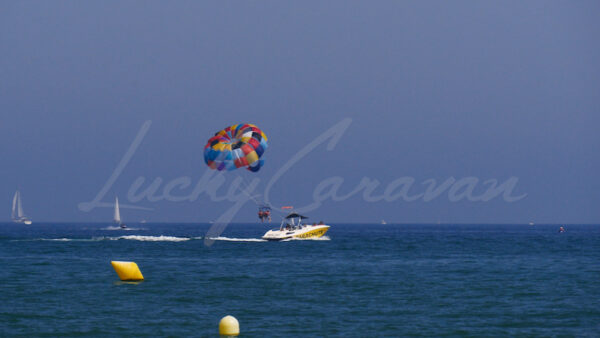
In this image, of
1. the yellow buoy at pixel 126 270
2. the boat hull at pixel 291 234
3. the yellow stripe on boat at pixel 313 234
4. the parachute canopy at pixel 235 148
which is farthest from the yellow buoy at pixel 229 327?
the yellow stripe on boat at pixel 313 234

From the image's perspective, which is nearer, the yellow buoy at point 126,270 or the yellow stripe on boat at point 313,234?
the yellow buoy at point 126,270

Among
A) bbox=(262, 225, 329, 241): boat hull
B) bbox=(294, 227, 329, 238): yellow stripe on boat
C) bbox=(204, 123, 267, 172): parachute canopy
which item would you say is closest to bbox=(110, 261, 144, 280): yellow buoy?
bbox=(204, 123, 267, 172): parachute canopy

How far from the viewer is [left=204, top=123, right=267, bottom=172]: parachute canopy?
66.8 m

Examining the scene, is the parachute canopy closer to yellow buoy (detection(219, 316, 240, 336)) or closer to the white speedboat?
the white speedboat

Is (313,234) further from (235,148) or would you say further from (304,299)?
(304,299)

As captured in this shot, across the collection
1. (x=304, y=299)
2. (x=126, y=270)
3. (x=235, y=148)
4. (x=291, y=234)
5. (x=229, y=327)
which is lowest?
(x=229, y=327)

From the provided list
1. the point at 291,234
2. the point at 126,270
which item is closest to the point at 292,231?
the point at 291,234

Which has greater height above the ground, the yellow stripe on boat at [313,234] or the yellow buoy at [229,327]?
the yellow stripe on boat at [313,234]

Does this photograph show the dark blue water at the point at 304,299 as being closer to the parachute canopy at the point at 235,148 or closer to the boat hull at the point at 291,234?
the parachute canopy at the point at 235,148

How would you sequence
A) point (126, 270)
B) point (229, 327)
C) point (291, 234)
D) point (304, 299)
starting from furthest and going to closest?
point (291, 234) → point (126, 270) → point (304, 299) → point (229, 327)

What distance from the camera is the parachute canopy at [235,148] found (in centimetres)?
6675

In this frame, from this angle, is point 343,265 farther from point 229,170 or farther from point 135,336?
point 135,336

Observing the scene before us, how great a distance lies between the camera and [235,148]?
67312 mm

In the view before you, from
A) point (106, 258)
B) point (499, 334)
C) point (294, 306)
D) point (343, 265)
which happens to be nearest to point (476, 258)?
point (343, 265)
